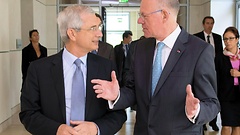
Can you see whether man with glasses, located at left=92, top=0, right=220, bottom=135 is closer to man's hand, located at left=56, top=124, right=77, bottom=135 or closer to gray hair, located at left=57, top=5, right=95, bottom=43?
man's hand, located at left=56, top=124, right=77, bottom=135

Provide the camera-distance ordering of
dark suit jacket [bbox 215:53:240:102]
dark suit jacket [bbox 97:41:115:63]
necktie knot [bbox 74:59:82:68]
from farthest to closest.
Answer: dark suit jacket [bbox 97:41:115:63]
dark suit jacket [bbox 215:53:240:102]
necktie knot [bbox 74:59:82:68]

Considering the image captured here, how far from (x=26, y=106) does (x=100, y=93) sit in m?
0.51

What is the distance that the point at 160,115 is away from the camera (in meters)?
2.13

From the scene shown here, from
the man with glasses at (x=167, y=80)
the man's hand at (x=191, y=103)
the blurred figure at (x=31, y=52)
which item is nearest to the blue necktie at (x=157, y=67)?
the man with glasses at (x=167, y=80)

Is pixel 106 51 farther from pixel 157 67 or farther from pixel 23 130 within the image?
pixel 157 67

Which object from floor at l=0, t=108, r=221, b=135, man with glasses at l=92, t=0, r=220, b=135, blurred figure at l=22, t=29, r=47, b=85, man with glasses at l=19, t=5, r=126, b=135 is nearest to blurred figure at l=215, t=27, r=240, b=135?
floor at l=0, t=108, r=221, b=135

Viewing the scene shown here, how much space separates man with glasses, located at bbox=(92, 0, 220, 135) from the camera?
207cm

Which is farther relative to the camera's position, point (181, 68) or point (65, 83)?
point (65, 83)

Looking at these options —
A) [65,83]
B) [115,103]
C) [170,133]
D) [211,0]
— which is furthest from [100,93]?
[211,0]

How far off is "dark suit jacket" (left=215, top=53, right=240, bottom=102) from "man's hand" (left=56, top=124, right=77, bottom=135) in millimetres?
3165

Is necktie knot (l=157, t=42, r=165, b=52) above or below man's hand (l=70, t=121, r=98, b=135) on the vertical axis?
above

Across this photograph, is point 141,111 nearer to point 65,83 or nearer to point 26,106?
point 65,83

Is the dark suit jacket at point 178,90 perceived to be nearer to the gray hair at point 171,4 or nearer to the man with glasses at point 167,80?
the man with glasses at point 167,80

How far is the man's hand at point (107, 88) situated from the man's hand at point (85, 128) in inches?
7.5
